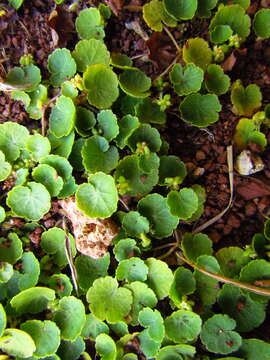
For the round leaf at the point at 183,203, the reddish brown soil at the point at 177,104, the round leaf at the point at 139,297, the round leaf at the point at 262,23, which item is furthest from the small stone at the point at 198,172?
the round leaf at the point at 262,23

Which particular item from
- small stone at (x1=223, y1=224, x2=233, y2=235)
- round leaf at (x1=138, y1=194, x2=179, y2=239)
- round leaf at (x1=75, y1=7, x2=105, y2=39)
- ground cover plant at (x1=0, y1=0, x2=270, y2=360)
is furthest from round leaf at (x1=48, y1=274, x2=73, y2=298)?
round leaf at (x1=75, y1=7, x2=105, y2=39)

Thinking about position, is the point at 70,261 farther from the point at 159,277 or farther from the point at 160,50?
the point at 160,50

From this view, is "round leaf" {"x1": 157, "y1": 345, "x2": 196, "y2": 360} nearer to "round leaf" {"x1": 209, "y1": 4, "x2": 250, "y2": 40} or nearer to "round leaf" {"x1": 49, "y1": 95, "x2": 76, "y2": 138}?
"round leaf" {"x1": 49, "y1": 95, "x2": 76, "y2": 138}

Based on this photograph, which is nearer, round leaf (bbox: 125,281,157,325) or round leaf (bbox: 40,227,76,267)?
round leaf (bbox: 125,281,157,325)

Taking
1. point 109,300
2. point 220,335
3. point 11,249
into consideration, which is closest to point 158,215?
point 109,300

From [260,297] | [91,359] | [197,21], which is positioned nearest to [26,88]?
[197,21]
